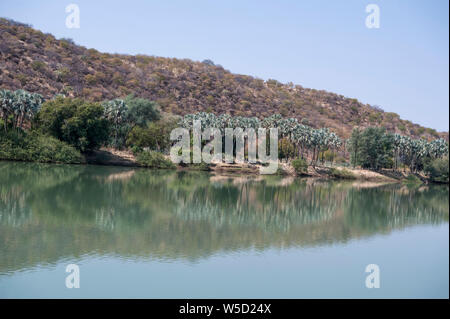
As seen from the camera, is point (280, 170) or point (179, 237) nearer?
point (179, 237)

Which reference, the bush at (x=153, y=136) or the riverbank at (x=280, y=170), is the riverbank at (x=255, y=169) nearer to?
the riverbank at (x=280, y=170)

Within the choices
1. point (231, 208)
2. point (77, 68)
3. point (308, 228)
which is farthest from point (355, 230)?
point (77, 68)

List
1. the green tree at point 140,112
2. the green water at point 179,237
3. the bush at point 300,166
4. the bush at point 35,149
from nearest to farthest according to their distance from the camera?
the green water at point 179,237, the bush at point 35,149, the bush at point 300,166, the green tree at point 140,112

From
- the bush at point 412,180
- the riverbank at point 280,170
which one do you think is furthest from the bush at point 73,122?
the bush at point 412,180

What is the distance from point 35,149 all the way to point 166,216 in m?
32.7

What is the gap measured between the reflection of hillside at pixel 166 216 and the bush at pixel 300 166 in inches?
787

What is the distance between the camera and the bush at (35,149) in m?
51.1

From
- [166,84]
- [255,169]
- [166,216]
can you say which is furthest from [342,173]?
[166,84]

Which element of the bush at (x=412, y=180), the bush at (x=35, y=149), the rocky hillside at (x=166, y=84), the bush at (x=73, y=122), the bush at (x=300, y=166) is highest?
the rocky hillside at (x=166, y=84)

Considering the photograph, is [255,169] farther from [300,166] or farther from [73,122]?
[73,122]

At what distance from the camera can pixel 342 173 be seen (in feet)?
232

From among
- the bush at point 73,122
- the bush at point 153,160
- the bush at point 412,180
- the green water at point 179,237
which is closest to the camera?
the green water at point 179,237

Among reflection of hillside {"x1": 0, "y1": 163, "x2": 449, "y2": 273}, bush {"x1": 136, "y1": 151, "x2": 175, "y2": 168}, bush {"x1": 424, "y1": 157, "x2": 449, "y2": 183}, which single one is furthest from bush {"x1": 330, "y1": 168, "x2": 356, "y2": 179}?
bush {"x1": 136, "y1": 151, "x2": 175, "y2": 168}

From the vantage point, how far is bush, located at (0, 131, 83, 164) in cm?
5109
